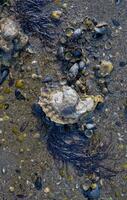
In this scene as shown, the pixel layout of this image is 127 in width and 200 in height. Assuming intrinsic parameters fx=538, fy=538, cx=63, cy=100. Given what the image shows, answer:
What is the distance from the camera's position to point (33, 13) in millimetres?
6570

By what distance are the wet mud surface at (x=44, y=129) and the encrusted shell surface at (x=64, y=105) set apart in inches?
8.4

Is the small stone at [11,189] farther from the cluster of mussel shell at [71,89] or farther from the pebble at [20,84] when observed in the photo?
the pebble at [20,84]

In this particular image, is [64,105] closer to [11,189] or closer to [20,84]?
[20,84]

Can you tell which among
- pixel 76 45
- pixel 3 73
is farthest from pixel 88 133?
pixel 3 73

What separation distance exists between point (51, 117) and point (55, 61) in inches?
28.4

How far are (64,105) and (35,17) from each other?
46.3 inches

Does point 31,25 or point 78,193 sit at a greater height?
point 31,25

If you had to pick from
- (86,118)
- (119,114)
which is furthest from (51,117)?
(119,114)

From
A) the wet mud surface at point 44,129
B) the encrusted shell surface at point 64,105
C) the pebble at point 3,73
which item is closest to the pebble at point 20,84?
the wet mud surface at point 44,129

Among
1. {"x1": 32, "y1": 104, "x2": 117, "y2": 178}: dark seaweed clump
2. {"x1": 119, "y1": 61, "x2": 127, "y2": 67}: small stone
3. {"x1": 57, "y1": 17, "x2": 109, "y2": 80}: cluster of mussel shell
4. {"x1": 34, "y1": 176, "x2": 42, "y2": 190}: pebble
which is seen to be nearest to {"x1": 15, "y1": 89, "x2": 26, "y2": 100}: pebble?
{"x1": 32, "y1": 104, "x2": 117, "y2": 178}: dark seaweed clump

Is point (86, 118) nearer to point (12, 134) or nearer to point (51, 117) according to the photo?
point (51, 117)

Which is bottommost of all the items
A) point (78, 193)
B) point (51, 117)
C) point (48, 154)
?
point (78, 193)

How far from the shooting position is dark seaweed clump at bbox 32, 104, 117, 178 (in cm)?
648

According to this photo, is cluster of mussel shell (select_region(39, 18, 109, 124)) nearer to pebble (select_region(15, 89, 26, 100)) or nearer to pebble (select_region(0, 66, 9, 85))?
pebble (select_region(15, 89, 26, 100))
